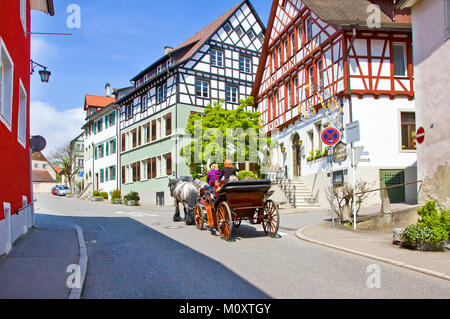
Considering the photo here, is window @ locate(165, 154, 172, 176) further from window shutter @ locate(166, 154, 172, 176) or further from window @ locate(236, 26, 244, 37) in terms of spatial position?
window @ locate(236, 26, 244, 37)

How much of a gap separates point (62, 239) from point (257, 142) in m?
14.9

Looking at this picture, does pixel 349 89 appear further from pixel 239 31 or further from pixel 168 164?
pixel 239 31

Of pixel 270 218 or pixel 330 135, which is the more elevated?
pixel 330 135

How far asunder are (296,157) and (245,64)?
12.9 meters

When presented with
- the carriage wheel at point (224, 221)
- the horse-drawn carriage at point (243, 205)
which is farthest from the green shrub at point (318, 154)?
the carriage wheel at point (224, 221)

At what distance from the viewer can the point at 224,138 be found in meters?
22.7

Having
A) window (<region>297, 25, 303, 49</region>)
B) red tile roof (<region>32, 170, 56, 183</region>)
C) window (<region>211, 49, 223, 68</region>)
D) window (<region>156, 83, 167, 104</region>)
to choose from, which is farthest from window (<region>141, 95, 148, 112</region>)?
red tile roof (<region>32, 170, 56, 183</region>)

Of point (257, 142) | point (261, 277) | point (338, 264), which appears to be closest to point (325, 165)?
point (257, 142)

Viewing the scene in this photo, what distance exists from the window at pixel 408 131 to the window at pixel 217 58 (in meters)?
17.4

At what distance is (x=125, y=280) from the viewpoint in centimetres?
614

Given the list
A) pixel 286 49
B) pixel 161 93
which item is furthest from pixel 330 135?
pixel 161 93

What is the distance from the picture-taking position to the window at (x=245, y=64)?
3572 centimetres
